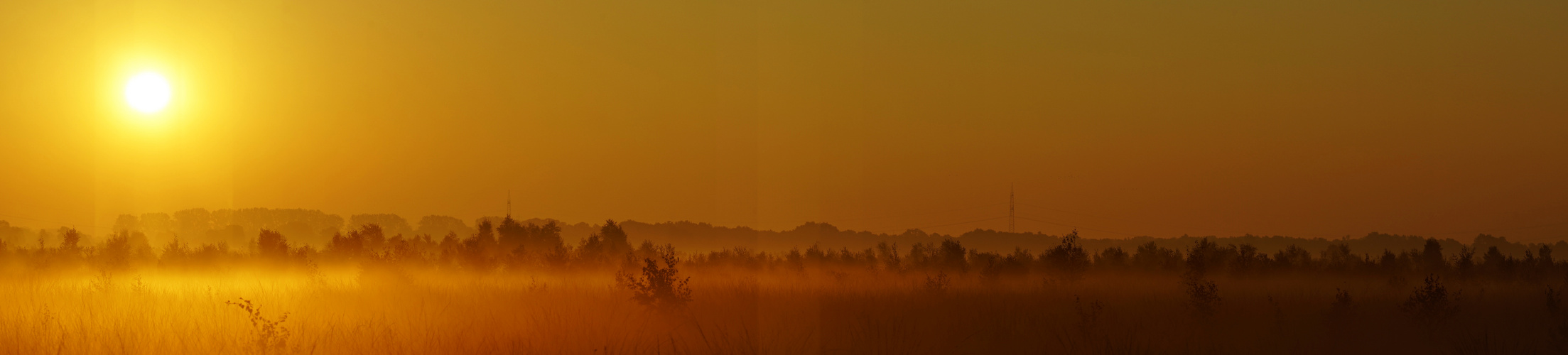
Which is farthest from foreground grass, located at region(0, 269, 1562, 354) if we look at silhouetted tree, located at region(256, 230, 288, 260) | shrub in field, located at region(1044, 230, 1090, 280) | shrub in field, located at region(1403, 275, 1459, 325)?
silhouetted tree, located at region(256, 230, 288, 260)

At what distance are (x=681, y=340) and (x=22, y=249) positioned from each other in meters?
57.7

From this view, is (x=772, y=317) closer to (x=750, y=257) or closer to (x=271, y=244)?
(x=750, y=257)

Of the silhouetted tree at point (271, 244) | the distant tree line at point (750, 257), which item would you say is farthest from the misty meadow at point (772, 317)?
the silhouetted tree at point (271, 244)

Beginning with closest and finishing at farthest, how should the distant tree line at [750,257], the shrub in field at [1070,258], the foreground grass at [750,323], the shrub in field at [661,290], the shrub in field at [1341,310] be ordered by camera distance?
the foreground grass at [750,323] → the shrub in field at [1341,310] → the shrub in field at [661,290] → the shrub in field at [1070,258] → the distant tree line at [750,257]

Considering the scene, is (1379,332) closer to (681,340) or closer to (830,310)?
(830,310)

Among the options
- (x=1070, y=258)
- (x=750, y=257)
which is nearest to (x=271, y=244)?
(x=750, y=257)

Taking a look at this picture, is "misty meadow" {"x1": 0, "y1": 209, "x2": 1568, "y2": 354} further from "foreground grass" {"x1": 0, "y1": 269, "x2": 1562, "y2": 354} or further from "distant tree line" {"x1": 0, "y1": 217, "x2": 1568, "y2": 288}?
"distant tree line" {"x1": 0, "y1": 217, "x2": 1568, "y2": 288}

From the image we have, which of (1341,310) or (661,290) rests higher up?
(661,290)

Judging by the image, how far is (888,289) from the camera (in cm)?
1789

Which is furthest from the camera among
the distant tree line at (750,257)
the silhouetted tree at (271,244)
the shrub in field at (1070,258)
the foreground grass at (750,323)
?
the silhouetted tree at (271,244)

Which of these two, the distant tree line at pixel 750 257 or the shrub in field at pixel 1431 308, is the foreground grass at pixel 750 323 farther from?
the distant tree line at pixel 750 257

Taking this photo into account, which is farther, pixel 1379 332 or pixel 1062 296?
pixel 1062 296

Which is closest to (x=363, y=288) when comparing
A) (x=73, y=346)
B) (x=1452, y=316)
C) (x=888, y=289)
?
(x=73, y=346)

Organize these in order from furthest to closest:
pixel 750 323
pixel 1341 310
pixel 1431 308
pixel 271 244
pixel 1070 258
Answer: pixel 271 244 → pixel 1070 258 → pixel 1341 310 → pixel 1431 308 → pixel 750 323
